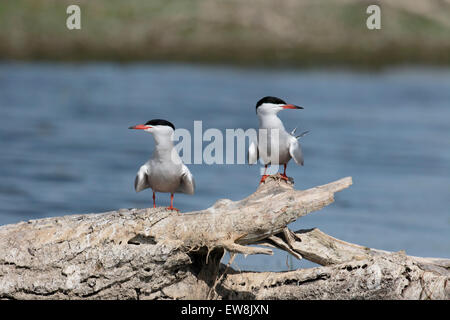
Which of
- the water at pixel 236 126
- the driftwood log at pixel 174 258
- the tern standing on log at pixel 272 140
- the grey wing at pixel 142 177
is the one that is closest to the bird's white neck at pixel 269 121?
the tern standing on log at pixel 272 140

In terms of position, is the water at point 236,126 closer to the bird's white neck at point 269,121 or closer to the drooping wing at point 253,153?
the drooping wing at point 253,153

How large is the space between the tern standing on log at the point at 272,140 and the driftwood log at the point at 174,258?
0.61 meters

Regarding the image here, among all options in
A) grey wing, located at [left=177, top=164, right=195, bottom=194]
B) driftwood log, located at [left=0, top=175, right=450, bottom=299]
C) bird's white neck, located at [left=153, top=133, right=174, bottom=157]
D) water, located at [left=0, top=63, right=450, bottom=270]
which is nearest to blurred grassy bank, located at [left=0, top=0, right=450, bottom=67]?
water, located at [left=0, top=63, right=450, bottom=270]

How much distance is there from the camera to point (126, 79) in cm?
2495

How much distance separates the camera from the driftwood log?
655 cm

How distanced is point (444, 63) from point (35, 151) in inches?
640

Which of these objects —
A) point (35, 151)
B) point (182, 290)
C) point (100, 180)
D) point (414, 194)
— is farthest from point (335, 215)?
point (35, 151)

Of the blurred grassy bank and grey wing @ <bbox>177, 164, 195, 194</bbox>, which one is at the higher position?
the blurred grassy bank

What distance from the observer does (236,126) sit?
18578 mm

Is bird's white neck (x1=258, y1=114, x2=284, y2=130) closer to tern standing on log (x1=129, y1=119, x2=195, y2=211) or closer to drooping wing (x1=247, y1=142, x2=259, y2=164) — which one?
drooping wing (x1=247, y1=142, x2=259, y2=164)

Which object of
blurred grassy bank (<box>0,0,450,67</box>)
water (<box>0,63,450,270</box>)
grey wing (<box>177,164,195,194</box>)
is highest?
blurred grassy bank (<box>0,0,450,67</box>)

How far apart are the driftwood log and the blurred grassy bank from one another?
20144 millimetres

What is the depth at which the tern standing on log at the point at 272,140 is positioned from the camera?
291 inches

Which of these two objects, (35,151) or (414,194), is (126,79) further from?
(414,194)
